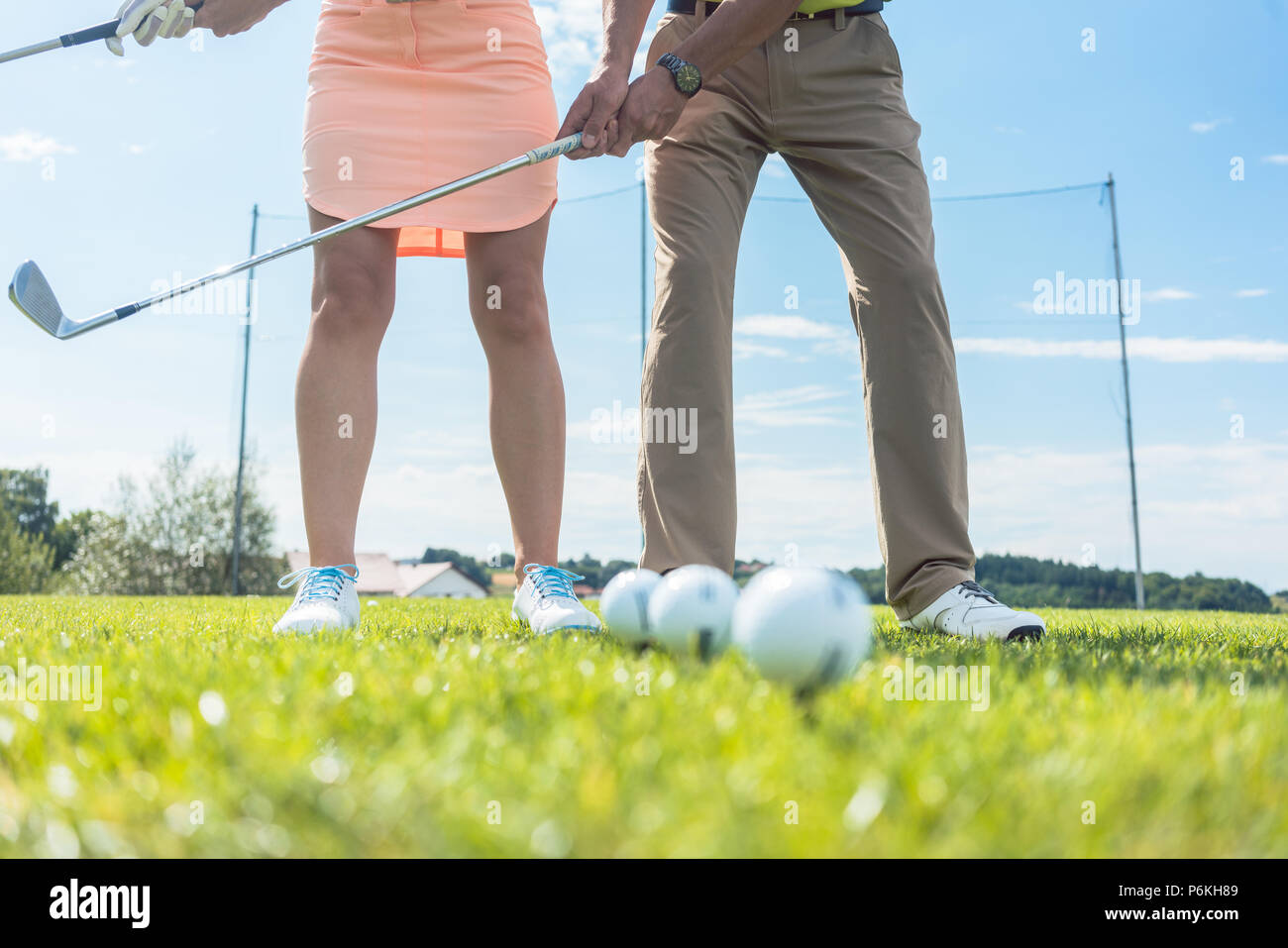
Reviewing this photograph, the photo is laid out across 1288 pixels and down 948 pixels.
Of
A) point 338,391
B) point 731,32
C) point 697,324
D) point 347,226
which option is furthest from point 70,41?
point 697,324

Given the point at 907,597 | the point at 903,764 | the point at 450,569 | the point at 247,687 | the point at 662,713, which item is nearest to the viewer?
the point at 903,764

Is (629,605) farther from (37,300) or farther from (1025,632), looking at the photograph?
(37,300)

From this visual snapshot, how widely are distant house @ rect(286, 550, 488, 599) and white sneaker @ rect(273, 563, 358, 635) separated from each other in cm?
975

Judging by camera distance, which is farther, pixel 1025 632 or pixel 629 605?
pixel 1025 632

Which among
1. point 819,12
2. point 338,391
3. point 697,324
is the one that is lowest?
point 338,391

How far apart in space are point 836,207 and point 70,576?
2577 centimetres

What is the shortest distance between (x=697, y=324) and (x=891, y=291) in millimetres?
528

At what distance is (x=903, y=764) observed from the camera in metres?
0.86

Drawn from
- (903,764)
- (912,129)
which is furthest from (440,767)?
(912,129)

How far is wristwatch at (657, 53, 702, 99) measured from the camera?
2.33 meters

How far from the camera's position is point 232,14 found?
8.64 ft

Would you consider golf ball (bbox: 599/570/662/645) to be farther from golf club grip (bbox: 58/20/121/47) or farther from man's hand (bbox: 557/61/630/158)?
golf club grip (bbox: 58/20/121/47)

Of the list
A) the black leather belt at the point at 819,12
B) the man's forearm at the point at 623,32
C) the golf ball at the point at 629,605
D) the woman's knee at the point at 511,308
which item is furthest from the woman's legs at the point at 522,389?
the black leather belt at the point at 819,12
